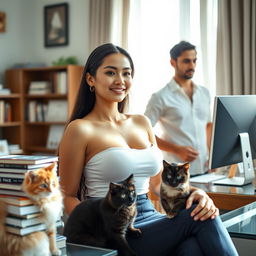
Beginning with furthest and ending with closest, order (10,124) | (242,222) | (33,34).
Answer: (33,34) < (10,124) < (242,222)

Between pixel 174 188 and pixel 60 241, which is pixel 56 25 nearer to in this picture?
pixel 174 188

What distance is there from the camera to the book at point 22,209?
1.11m

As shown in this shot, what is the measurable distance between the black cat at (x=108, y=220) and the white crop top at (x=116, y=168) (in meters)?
0.32

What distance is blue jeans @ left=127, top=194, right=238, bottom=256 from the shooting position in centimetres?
146

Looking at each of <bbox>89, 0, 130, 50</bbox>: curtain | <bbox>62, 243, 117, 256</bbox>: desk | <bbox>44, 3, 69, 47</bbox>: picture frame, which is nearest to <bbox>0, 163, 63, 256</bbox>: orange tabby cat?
<bbox>62, 243, 117, 256</bbox>: desk

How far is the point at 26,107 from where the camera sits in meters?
5.53

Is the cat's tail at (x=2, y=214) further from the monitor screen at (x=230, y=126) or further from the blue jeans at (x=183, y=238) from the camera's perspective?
the monitor screen at (x=230, y=126)

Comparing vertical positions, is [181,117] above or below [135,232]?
above

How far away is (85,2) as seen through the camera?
5.27 m

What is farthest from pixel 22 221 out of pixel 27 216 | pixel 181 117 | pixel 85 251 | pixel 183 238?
pixel 181 117

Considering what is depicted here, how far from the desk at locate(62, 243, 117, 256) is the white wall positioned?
4.14 metres

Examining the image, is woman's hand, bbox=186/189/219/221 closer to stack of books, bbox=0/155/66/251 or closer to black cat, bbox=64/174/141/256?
black cat, bbox=64/174/141/256

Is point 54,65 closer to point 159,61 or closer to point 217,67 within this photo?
point 159,61

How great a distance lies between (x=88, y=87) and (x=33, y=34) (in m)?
4.11
